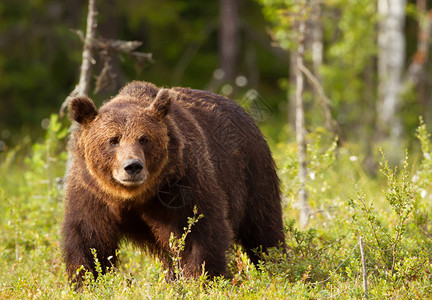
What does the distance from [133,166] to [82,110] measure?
706 millimetres

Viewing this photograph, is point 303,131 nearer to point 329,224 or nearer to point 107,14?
point 329,224

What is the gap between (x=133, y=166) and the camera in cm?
492

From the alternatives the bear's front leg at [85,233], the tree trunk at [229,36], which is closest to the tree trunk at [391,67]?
the tree trunk at [229,36]

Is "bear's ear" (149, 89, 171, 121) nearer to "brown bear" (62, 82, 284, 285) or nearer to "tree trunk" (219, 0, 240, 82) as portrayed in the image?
"brown bear" (62, 82, 284, 285)

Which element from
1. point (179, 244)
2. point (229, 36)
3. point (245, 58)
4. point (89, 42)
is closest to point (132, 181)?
point (179, 244)

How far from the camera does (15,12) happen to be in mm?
21375

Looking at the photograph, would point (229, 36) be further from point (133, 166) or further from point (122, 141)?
point (133, 166)

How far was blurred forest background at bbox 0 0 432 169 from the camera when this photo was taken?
15087mm

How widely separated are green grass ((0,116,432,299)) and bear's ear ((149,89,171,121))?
3.74ft

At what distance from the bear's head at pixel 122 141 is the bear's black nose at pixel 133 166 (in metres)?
0.02

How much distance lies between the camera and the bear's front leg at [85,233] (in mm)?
5383

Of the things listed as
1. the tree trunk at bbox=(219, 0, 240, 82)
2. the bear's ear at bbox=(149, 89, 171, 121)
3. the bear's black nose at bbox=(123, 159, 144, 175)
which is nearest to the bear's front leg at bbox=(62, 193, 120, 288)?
the bear's black nose at bbox=(123, 159, 144, 175)

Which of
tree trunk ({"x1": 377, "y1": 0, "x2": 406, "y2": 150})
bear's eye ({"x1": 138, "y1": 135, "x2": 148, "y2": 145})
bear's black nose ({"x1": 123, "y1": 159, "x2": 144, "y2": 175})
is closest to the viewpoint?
bear's black nose ({"x1": 123, "y1": 159, "x2": 144, "y2": 175})

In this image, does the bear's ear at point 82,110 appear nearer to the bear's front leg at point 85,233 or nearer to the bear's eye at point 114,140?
the bear's eye at point 114,140
